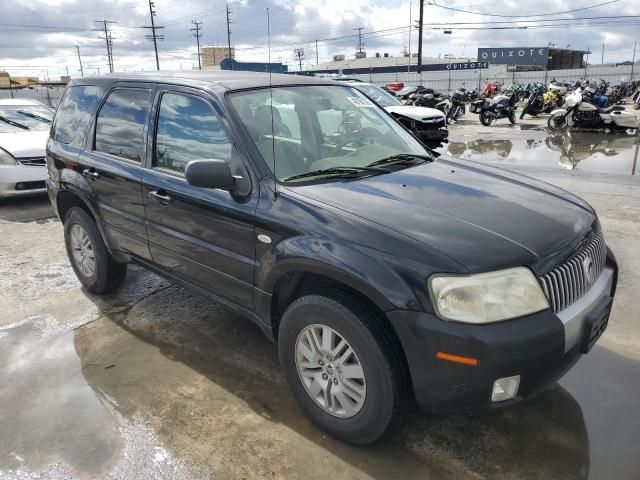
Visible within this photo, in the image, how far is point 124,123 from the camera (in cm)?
382

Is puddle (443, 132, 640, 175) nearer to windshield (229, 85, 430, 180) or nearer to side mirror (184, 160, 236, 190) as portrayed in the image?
windshield (229, 85, 430, 180)

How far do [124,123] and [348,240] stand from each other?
2.28 m

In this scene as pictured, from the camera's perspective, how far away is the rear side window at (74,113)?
4242 mm

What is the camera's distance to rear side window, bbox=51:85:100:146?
4.24m

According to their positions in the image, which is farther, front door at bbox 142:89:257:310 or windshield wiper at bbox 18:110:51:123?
windshield wiper at bbox 18:110:51:123

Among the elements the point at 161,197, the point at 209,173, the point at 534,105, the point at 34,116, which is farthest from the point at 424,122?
the point at 209,173

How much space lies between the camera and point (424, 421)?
2857mm

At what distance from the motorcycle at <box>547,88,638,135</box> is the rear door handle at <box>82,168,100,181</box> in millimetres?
14571

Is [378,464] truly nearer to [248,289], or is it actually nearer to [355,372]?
[355,372]

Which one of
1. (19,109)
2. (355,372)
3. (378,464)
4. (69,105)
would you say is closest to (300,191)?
(355,372)

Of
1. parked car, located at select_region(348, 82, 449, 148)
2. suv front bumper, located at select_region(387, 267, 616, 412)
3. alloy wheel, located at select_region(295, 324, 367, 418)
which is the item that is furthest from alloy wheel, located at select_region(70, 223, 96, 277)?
parked car, located at select_region(348, 82, 449, 148)

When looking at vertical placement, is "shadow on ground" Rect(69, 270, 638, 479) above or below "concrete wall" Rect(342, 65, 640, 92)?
below

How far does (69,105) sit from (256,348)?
2.75 meters

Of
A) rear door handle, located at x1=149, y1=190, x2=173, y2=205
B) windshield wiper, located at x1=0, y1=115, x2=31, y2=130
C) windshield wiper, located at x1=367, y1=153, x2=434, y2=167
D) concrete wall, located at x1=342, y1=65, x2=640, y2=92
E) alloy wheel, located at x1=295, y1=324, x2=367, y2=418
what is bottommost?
alloy wheel, located at x1=295, y1=324, x2=367, y2=418
